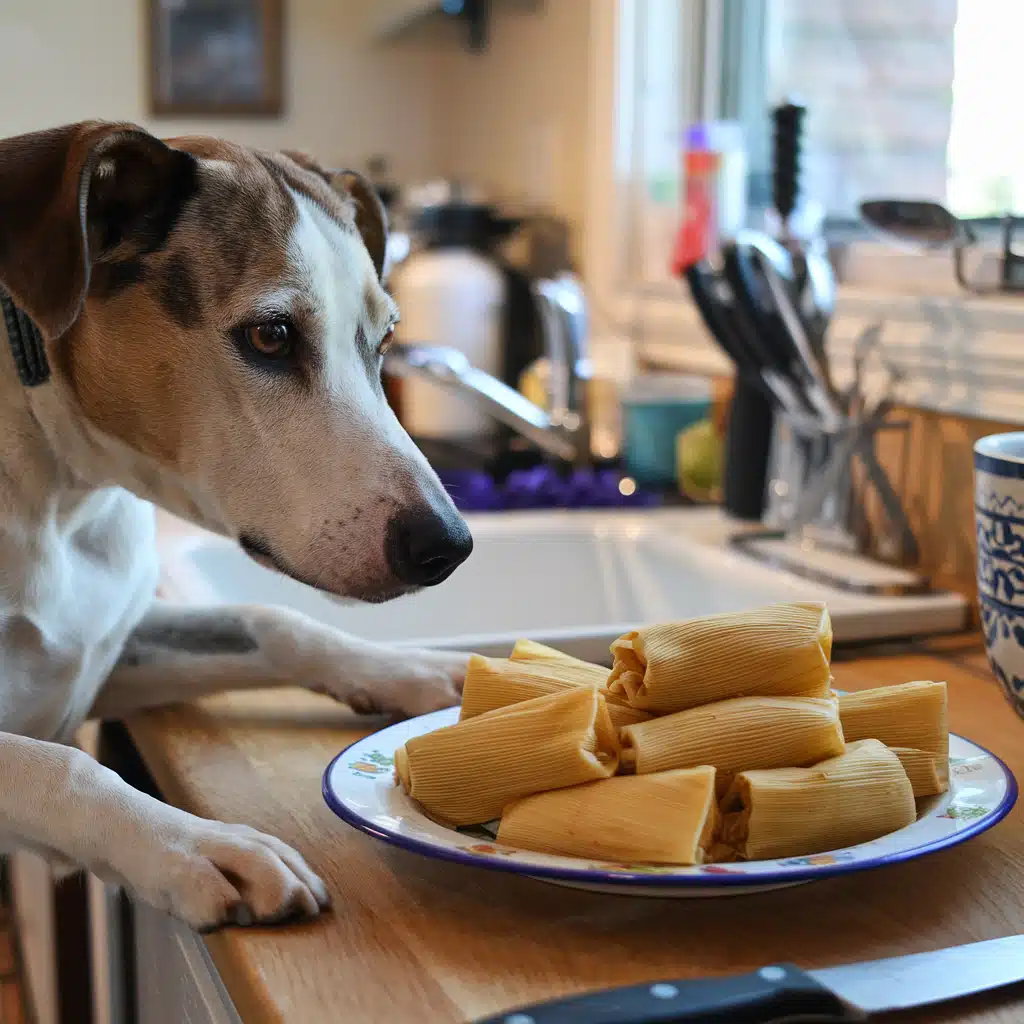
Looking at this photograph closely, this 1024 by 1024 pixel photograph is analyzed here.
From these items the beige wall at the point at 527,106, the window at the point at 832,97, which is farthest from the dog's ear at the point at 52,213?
the beige wall at the point at 527,106

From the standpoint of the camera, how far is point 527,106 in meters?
2.76

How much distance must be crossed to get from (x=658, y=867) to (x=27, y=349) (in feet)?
1.99

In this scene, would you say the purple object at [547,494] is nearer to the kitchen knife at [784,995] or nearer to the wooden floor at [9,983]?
the wooden floor at [9,983]

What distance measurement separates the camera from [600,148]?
2.20 metres

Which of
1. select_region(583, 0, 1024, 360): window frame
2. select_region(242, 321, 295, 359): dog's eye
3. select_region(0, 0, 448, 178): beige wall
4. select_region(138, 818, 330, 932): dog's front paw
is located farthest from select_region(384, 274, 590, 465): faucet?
select_region(0, 0, 448, 178): beige wall

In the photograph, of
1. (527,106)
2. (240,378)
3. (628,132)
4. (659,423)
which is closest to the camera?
(240,378)

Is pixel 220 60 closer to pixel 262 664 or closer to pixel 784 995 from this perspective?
pixel 262 664

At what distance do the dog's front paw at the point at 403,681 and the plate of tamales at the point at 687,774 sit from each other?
0.68 feet

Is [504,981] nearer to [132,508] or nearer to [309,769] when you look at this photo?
[309,769]

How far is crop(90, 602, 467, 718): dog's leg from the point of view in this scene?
101cm

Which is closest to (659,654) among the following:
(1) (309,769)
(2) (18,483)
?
(1) (309,769)

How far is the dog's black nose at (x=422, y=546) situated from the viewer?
2.96 ft

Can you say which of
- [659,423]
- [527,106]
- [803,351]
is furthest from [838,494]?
[527,106]

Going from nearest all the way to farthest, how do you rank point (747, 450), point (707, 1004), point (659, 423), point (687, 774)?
point (707, 1004), point (687, 774), point (747, 450), point (659, 423)
